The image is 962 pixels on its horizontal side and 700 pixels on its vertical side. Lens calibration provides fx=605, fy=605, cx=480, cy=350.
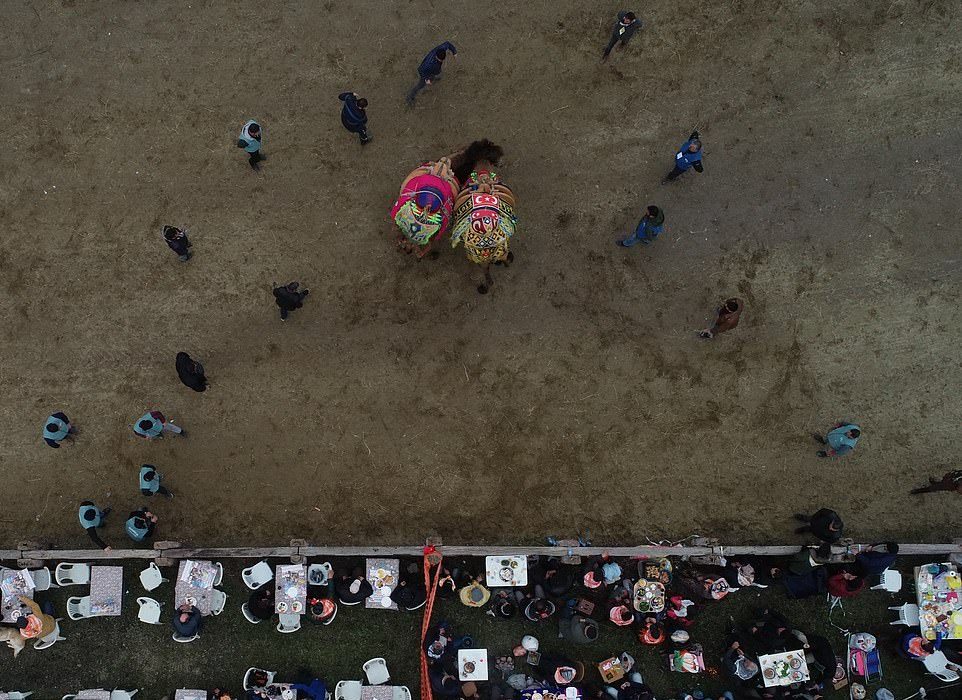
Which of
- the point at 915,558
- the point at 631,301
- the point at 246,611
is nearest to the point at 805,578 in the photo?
the point at 915,558

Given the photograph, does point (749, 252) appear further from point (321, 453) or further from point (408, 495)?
point (321, 453)

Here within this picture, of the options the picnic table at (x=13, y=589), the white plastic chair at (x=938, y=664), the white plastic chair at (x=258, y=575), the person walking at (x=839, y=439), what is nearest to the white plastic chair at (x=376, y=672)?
the white plastic chair at (x=258, y=575)

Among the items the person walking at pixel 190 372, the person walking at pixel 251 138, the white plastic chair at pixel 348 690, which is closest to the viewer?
the person walking at pixel 190 372

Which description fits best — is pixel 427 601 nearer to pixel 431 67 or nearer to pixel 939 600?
pixel 939 600

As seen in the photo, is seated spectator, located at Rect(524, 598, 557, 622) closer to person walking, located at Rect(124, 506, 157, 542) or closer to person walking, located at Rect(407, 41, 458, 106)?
person walking, located at Rect(124, 506, 157, 542)

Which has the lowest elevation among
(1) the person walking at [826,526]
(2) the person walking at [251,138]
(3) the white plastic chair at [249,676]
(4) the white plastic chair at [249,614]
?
(3) the white plastic chair at [249,676]

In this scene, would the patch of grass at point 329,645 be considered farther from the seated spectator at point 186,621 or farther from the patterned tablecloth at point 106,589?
the seated spectator at point 186,621

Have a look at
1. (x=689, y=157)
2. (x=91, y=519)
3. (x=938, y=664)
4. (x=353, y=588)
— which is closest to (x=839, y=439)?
(x=938, y=664)
